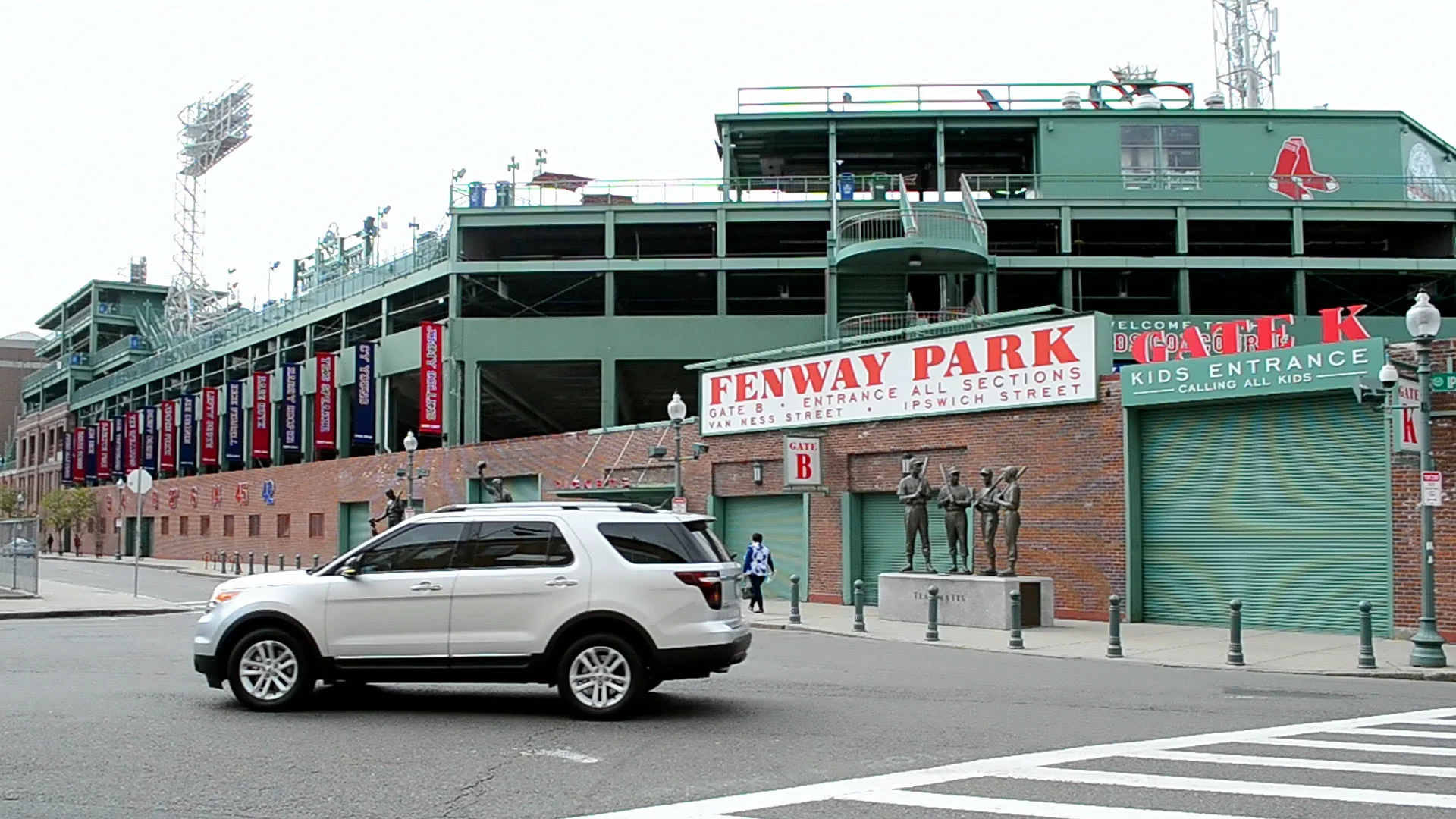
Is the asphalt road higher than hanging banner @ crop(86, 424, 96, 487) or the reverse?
the reverse

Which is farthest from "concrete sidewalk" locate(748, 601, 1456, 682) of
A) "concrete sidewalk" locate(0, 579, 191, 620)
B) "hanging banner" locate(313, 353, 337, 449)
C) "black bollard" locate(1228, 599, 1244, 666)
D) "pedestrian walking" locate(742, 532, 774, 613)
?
"hanging banner" locate(313, 353, 337, 449)

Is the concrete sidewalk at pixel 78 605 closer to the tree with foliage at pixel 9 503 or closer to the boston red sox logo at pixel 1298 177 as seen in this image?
the boston red sox logo at pixel 1298 177

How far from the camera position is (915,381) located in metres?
27.8

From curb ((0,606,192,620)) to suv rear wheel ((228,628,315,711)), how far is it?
14890 millimetres

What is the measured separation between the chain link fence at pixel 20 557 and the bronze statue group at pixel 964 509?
1854 cm

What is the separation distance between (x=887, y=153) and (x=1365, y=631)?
36.5m

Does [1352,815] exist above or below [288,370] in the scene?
below

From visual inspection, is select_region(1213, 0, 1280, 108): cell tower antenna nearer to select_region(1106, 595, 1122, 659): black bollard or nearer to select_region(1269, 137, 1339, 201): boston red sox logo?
select_region(1269, 137, 1339, 201): boston red sox logo

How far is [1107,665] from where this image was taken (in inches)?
673

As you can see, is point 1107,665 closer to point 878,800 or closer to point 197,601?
point 878,800

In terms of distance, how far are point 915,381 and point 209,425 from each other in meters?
51.0

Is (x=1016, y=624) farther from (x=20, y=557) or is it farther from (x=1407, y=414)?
(x=20, y=557)

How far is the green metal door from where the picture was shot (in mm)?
50188

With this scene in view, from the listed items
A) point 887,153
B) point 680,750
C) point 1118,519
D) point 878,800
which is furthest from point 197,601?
point 887,153
